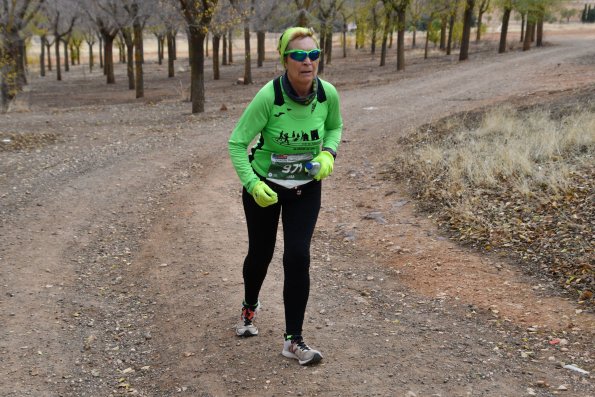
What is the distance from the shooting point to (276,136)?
3500 mm

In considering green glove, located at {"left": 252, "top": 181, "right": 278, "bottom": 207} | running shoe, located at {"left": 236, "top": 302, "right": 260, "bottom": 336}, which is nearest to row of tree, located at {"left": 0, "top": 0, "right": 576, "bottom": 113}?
running shoe, located at {"left": 236, "top": 302, "right": 260, "bottom": 336}

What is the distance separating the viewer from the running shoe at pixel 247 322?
13.6 ft

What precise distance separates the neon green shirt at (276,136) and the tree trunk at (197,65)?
12.6 meters

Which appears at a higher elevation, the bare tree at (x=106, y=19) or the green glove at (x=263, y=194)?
the bare tree at (x=106, y=19)

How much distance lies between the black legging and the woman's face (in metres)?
0.64

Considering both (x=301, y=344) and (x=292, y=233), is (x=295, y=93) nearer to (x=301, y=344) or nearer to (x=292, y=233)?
(x=292, y=233)

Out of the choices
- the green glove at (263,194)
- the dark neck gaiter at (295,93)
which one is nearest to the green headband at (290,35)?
the dark neck gaiter at (295,93)

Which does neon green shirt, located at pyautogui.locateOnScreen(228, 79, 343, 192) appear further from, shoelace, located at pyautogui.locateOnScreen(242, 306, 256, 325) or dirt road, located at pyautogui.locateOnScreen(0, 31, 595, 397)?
dirt road, located at pyautogui.locateOnScreen(0, 31, 595, 397)

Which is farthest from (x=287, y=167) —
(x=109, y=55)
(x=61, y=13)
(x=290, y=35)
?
(x=61, y=13)

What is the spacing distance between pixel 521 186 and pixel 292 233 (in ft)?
14.3

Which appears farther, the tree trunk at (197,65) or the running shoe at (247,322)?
the tree trunk at (197,65)

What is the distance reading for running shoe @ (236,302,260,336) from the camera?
Result: 13.6 feet

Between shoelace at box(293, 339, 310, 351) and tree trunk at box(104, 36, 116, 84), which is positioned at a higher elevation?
tree trunk at box(104, 36, 116, 84)

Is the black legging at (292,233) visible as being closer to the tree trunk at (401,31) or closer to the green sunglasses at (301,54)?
the green sunglasses at (301,54)
